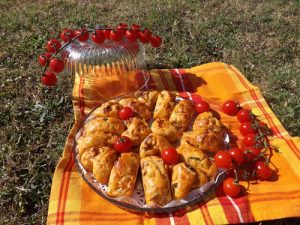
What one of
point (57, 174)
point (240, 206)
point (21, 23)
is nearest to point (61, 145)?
point (57, 174)

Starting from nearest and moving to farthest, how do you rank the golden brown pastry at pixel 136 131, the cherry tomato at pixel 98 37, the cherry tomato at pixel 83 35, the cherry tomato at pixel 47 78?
the golden brown pastry at pixel 136 131 < the cherry tomato at pixel 47 78 < the cherry tomato at pixel 98 37 < the cherry tomato at pixel 83 35

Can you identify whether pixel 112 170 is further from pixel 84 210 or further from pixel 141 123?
pixel 141 123

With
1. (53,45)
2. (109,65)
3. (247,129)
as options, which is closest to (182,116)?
(247,129)

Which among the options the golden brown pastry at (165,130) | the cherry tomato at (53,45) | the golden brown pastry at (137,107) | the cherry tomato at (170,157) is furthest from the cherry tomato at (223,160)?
the cherry tomato at (53,45)

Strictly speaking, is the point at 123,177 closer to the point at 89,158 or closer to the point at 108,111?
the point at 89,158

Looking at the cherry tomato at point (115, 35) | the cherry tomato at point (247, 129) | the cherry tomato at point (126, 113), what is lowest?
the cherry tomato at point (247, 129)

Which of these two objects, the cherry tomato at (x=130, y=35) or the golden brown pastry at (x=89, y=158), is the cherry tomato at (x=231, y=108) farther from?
the golden brown pastry at (x=89, y=158)
